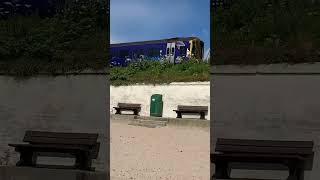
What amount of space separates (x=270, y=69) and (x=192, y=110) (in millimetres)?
5655

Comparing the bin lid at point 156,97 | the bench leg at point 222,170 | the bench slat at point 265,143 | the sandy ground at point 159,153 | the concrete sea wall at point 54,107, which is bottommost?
the sandy ground at point 159,153

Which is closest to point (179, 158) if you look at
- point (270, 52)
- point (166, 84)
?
point (270, 52)

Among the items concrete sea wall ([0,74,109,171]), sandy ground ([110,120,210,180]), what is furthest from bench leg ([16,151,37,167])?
sandy ground ([110,120,210,180])

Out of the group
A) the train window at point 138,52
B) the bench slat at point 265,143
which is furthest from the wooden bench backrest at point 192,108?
the bench slat at point 265,143

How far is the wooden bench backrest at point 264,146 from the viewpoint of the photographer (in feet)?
15.6

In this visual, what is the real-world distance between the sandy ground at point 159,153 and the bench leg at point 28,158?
1002 millimetres

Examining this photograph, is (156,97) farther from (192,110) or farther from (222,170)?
(222,170)

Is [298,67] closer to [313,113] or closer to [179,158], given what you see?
[313,113]

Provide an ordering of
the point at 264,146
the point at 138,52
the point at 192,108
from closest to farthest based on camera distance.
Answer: the point at 264,146
the point at 192,108
the point at 138,52

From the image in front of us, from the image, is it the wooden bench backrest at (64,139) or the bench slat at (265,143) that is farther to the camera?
the wooden bench backrest at (64,139)

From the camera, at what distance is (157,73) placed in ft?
41.1

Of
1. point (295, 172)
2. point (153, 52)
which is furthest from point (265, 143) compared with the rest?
point (153, 52)

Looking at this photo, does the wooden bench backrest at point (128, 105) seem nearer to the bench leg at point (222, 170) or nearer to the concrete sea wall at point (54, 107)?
the concrete sea wall at point (54, 107)

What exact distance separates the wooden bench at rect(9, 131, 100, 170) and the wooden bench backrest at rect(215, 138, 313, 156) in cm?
124
